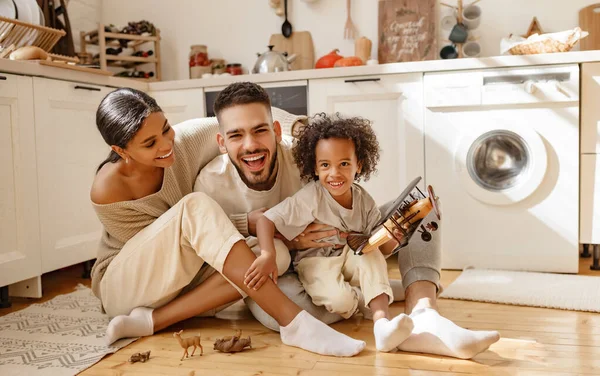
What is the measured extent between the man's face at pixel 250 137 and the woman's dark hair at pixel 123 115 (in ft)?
0.71

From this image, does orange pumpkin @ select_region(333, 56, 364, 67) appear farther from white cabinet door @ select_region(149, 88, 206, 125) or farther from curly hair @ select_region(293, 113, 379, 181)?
curly hair @ select_region(293, 113, 379, 181)

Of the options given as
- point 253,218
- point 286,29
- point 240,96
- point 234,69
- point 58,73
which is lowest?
point 253,218

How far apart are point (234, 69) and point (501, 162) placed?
1642 mm

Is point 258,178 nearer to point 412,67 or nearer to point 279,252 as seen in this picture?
point 279,252

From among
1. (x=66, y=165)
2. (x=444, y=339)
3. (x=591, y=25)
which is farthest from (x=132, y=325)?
(x=591, y=25)

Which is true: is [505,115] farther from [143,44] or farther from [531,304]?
[143,44]

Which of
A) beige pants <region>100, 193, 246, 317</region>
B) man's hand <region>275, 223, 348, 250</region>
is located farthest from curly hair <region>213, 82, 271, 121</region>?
man's hand <region>275, 223, 348, 250</region>

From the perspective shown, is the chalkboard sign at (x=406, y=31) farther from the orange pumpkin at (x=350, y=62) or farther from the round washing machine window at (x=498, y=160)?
the round washing machine window at (x=498, y=160)

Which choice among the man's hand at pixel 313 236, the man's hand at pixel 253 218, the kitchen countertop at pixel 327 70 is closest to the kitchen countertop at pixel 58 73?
the kitchen countertop at pixel 327 70

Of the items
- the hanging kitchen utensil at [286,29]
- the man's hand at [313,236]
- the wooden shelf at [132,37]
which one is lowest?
the man's hand at [313,236]

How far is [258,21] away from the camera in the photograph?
3486mm

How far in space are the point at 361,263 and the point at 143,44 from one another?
103 inches

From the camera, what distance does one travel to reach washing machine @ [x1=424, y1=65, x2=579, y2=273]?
2.44 meters

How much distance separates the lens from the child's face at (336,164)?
5.44ft
